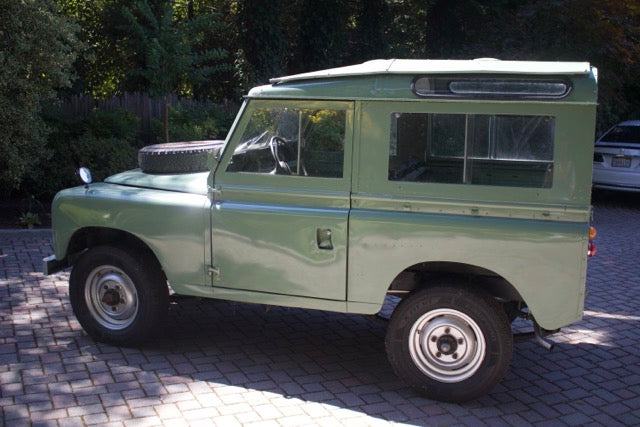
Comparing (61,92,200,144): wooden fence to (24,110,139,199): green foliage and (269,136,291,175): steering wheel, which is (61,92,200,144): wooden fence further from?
(269,136,291,175): steering wheel

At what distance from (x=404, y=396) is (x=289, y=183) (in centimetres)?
168

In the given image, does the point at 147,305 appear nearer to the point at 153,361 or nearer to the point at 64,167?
the point at 153,361

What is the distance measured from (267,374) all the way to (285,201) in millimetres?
1286

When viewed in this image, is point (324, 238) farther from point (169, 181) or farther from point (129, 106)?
point (129, 106)

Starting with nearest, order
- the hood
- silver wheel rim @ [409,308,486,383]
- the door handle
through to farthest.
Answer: silver wheel rim @ [409,308,486,383]
the door handle
the hood

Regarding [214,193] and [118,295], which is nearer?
[214,193]

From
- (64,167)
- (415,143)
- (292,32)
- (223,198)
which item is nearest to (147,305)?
(223,198)

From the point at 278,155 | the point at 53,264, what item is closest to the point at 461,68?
the point at 278,155

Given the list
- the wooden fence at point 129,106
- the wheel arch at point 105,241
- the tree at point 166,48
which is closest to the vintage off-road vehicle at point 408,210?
the wheel arch at point 105,241

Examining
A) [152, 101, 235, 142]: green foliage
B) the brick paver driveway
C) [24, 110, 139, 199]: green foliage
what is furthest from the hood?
[152, 101, 235, 142]: green foliage

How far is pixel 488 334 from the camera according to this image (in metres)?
4.71

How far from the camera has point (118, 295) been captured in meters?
5.69

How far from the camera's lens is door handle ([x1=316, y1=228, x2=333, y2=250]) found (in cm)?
499

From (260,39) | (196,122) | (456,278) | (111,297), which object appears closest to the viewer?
(456,278)
